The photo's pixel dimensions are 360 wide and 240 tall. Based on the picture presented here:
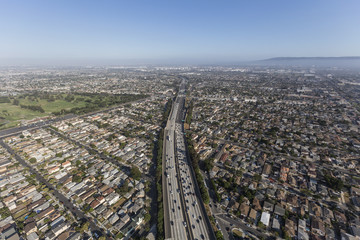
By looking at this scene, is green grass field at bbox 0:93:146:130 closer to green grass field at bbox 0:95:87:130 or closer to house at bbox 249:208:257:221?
green grass field at bbox 0:95:87:130

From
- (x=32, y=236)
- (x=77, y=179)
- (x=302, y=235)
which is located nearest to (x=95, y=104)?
(x=77, y=179)

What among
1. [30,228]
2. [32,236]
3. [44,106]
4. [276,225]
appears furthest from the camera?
[44,106]

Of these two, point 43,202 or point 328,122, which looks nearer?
point 43,202

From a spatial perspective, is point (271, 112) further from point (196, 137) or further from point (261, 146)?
point (196, 137)

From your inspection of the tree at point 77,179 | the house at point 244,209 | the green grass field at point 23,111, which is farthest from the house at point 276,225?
the green grass field at point 23,111

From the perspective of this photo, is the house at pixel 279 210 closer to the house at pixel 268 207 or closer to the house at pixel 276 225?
the house at pixel 268 207

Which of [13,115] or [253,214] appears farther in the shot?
[13,115]

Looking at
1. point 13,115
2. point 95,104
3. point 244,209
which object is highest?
point 95,104

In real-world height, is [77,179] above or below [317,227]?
above

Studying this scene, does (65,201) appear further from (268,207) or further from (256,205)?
(268,207)

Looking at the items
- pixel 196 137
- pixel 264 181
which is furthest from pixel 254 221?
pixel 196 137
